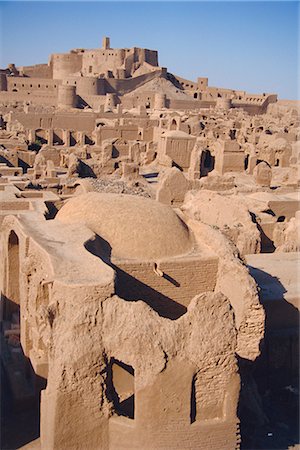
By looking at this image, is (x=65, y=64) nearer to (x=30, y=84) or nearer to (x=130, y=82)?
(x=130, y=82)

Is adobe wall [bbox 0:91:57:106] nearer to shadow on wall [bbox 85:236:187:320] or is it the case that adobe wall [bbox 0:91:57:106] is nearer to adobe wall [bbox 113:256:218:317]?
shadow on wall [bbox 85:236:187:320]

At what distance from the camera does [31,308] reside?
769 cm

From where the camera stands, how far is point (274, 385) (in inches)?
332

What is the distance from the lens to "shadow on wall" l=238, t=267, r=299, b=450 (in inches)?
280

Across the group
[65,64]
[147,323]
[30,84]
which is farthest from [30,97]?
[147,323]

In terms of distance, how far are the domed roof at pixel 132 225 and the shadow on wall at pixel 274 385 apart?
1.81 m

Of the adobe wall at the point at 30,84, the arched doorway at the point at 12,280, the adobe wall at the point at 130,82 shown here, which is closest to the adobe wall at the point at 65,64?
the adobe wall at the point at 130,82

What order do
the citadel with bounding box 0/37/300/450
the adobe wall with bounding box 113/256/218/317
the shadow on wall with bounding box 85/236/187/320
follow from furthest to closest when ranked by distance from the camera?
the adobe wall with bounding box 113/256/218/317 < the shadow on wall with bounding box 85/236/187/320 < the citadel with bounding box 0/37/300/450

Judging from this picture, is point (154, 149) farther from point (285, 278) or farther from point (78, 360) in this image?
point (78, 360)

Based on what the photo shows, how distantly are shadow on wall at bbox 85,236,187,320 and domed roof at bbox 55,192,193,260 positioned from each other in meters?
0.22

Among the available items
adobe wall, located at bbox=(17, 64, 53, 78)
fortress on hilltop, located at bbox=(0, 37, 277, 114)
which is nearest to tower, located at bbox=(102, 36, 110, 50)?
fortress on hilltop, located at bbox=(0, 37, 277, 114)

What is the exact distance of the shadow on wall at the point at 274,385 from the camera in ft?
23.4

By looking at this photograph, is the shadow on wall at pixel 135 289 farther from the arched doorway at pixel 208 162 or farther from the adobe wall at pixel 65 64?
the adobe wall at pixel 65 64

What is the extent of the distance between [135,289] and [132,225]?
42.4 inches
